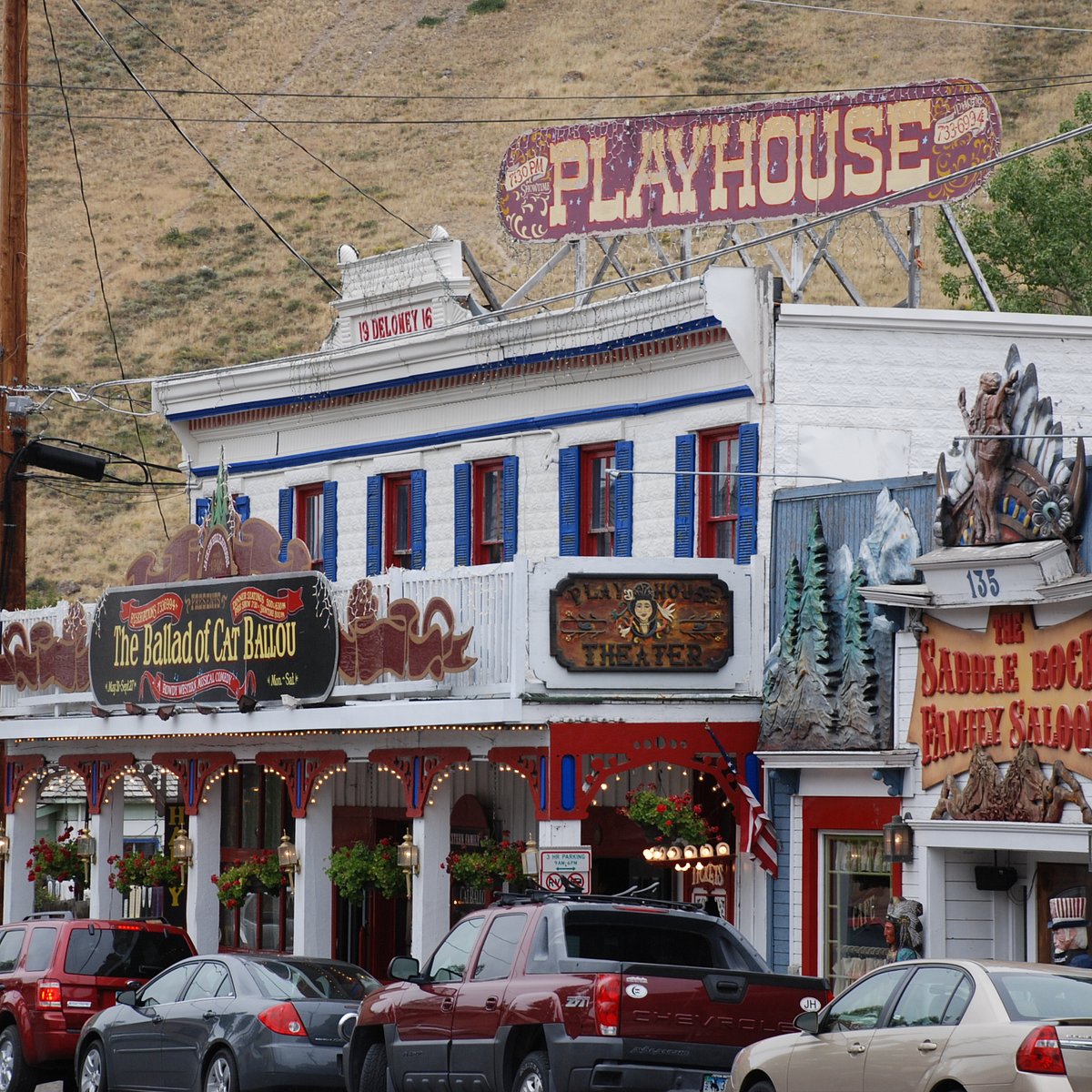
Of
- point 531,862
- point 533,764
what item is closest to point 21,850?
point 531,862

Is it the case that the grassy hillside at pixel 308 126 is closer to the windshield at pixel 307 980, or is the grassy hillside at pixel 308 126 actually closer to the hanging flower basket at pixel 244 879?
the hanging flower basket at pixel 244 879

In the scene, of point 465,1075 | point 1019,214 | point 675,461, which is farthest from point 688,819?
point 1019,214

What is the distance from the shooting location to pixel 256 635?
82.1 ft

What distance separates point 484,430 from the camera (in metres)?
26.4

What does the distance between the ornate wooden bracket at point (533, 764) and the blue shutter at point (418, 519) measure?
17.5ft

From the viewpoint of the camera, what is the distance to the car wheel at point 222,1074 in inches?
723

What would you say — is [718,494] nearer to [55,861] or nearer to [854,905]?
[854,905]

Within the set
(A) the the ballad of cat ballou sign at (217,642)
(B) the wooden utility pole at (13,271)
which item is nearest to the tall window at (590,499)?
(A) the the ballad of cat ballou sign at (217,642)

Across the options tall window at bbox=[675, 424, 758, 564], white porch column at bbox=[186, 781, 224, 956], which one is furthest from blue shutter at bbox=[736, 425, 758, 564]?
white porch column at bbox=[186, 781, 224, 956]

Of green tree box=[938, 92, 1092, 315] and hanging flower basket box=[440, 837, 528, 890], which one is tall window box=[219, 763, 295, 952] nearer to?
hanging flower basket box=[440, 837, 528, 890]

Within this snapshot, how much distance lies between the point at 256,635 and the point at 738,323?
6.43m

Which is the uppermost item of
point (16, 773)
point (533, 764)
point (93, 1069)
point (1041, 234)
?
point (1041, 234)

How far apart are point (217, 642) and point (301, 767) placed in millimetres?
1712

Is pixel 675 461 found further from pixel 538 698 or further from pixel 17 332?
pixel 17 332
